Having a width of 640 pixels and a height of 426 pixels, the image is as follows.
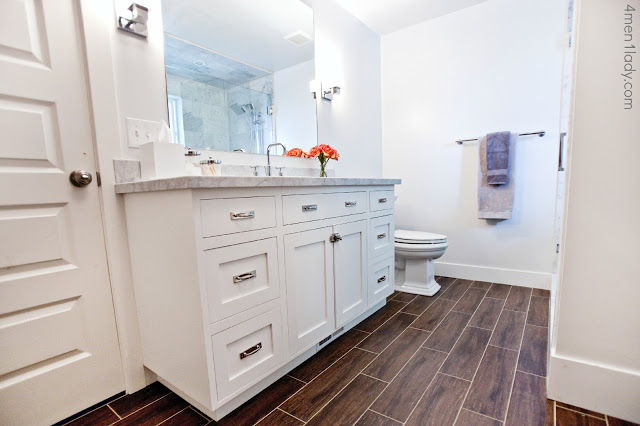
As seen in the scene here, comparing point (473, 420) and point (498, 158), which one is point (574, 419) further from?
point (498, 158)

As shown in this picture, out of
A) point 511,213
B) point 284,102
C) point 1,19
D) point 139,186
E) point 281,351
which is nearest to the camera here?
point 1,19

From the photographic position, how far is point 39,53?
1051 millimetres

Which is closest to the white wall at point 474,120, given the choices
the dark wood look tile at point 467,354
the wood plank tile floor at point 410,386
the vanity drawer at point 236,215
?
the wood plank tile floor at point 410,386

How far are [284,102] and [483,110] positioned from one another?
1.64 metres

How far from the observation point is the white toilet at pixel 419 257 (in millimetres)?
2174

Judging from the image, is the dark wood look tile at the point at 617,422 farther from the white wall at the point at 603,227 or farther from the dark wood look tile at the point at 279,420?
the dark wood look tile at the point at 279,420

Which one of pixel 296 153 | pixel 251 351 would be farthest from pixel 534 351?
pixel 296 153

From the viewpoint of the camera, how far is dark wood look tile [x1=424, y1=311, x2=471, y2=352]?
155 centimetres

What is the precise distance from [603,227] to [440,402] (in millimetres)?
856

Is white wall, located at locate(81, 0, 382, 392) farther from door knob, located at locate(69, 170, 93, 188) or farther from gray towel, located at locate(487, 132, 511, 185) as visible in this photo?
gray towel, located at locate(487, 132, 511, 185)

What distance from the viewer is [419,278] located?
7.55 feet

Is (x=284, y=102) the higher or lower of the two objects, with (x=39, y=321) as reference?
higher

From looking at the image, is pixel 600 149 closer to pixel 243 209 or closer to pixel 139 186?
pixel 243 209

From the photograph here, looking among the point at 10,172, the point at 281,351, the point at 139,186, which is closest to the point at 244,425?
the point at 281,351
